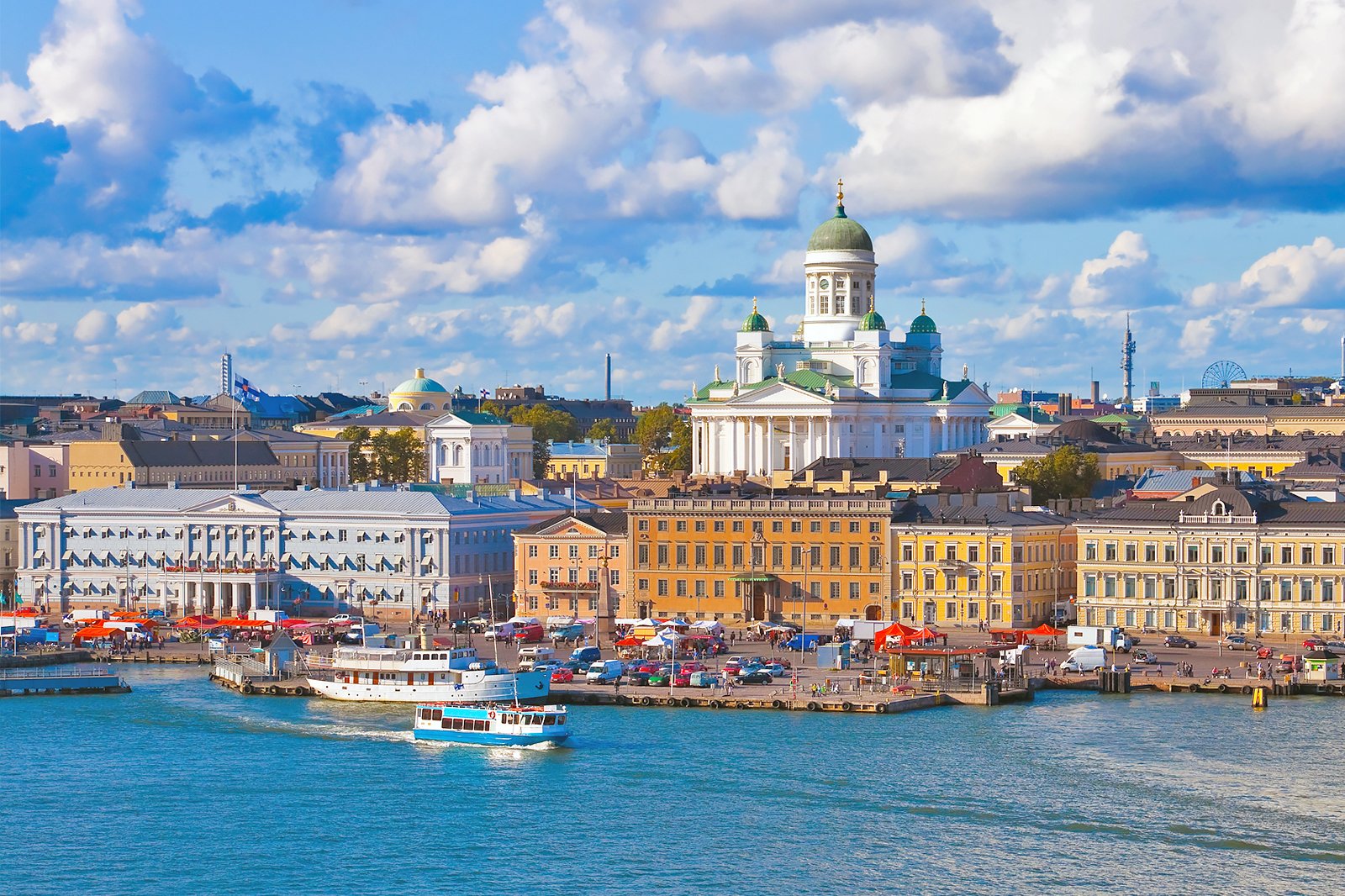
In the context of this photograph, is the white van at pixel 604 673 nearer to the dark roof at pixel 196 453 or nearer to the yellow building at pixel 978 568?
the yellow building at pixel 978 568

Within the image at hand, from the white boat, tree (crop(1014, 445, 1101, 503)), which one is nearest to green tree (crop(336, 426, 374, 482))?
tree (crop(1014, 445, 1101, 503))

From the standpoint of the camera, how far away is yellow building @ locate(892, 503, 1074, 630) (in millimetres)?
79812

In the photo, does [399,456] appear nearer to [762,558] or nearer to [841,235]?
[841,235]

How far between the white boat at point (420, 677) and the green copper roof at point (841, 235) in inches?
2978

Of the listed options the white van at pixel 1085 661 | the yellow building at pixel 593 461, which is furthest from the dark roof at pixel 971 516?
the yellow building at pixel 593 461

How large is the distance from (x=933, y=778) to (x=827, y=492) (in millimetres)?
31886

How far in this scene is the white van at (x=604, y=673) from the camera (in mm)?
68812

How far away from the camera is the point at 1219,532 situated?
77.0 meters

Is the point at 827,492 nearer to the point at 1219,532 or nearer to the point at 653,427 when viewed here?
the point at 1219,532

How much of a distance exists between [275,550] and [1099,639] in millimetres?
30852

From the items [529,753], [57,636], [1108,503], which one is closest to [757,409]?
[1108,503]

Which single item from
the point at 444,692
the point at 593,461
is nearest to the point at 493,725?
the point at 444,692

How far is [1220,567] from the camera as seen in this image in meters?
77.1

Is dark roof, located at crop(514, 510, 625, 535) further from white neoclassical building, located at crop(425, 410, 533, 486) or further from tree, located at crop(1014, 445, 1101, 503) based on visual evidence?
white neoclassical building, located at crop(425, 410, 533, 486)
